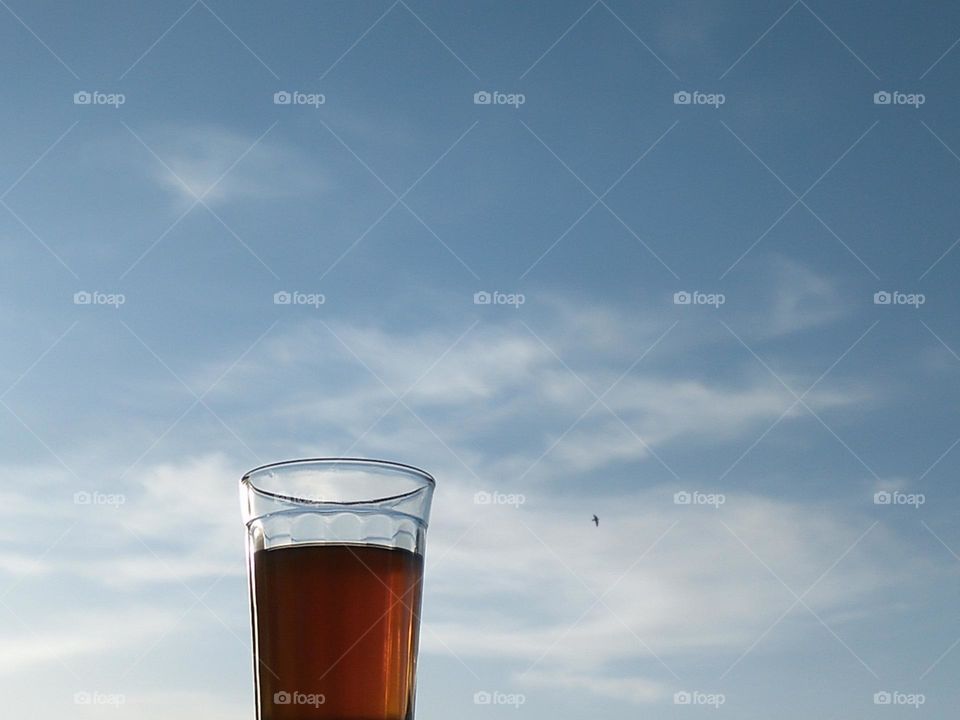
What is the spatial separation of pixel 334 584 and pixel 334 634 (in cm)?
6

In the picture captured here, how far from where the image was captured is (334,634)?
4.90ft

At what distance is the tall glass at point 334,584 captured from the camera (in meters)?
1.48

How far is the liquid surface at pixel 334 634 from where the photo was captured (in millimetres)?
1472

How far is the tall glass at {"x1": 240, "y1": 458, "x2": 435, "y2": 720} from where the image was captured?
148 centimetres

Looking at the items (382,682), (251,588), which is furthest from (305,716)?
(251,588)

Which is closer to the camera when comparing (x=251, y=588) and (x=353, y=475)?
(x=353, y=475)

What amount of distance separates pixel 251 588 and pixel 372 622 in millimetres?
190

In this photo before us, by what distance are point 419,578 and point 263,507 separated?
0.23m

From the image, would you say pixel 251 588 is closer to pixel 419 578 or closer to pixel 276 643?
pixel 276 643

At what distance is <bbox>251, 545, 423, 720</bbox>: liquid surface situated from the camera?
57.9 inches

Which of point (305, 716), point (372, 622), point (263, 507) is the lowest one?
point (305, 716)

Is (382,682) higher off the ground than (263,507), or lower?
lower

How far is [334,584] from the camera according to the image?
59.0 inches

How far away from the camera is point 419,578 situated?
159 centimetres
